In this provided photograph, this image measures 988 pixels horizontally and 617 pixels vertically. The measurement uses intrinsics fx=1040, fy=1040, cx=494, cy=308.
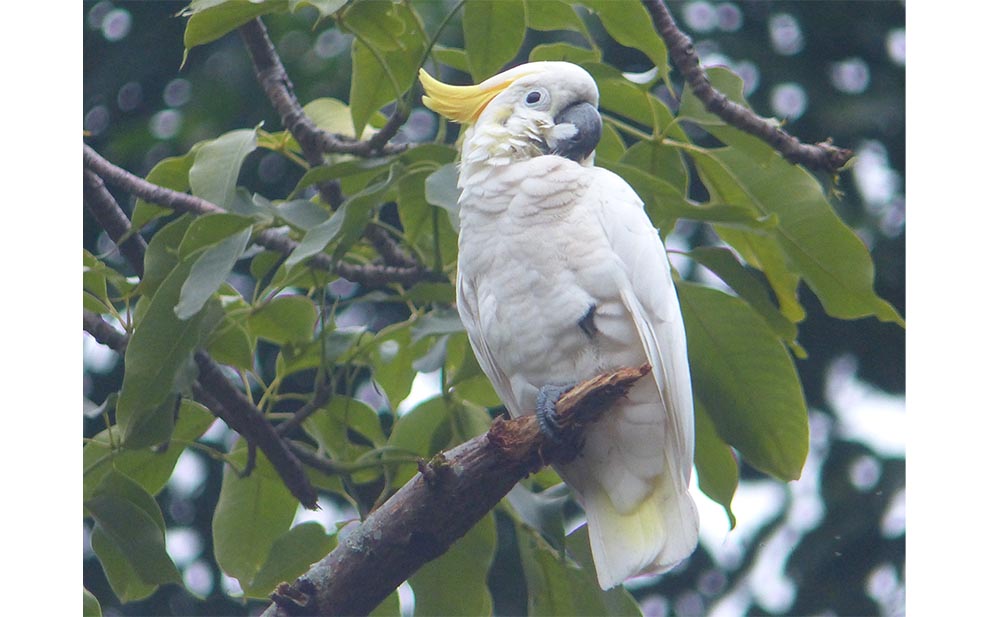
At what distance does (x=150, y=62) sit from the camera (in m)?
2.79

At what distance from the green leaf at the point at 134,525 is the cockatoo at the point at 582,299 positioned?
0.74 metres

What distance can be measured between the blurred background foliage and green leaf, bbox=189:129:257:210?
2.29 feet

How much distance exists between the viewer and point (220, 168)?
1984 mm

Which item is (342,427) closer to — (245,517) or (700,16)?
(245,517)

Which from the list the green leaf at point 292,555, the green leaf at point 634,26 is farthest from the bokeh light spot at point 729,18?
the green leaf at point 292,555

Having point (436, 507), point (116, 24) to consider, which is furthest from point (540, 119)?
point (116, 24)

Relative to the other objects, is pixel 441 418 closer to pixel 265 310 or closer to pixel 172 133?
pixel 265 310

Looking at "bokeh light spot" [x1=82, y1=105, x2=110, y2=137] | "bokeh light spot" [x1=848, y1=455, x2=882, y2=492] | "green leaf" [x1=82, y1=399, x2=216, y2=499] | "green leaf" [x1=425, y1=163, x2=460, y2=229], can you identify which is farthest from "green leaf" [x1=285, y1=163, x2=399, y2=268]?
"bokeh light spot" [x1=848, y1=455, x2=882, y2=492]

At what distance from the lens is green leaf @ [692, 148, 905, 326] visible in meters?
1.97

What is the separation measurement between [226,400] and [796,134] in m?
1.90

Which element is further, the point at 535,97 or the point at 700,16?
the point at 700,16

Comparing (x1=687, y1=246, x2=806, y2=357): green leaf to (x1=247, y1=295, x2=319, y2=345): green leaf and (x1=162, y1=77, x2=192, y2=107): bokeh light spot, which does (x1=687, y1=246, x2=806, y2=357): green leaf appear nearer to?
(x1=247, y1=295, x2=319, y2=345): green leaf

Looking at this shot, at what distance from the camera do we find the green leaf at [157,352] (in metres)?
1.91

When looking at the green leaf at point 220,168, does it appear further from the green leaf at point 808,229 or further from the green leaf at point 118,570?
the green leaf at point 808,229
